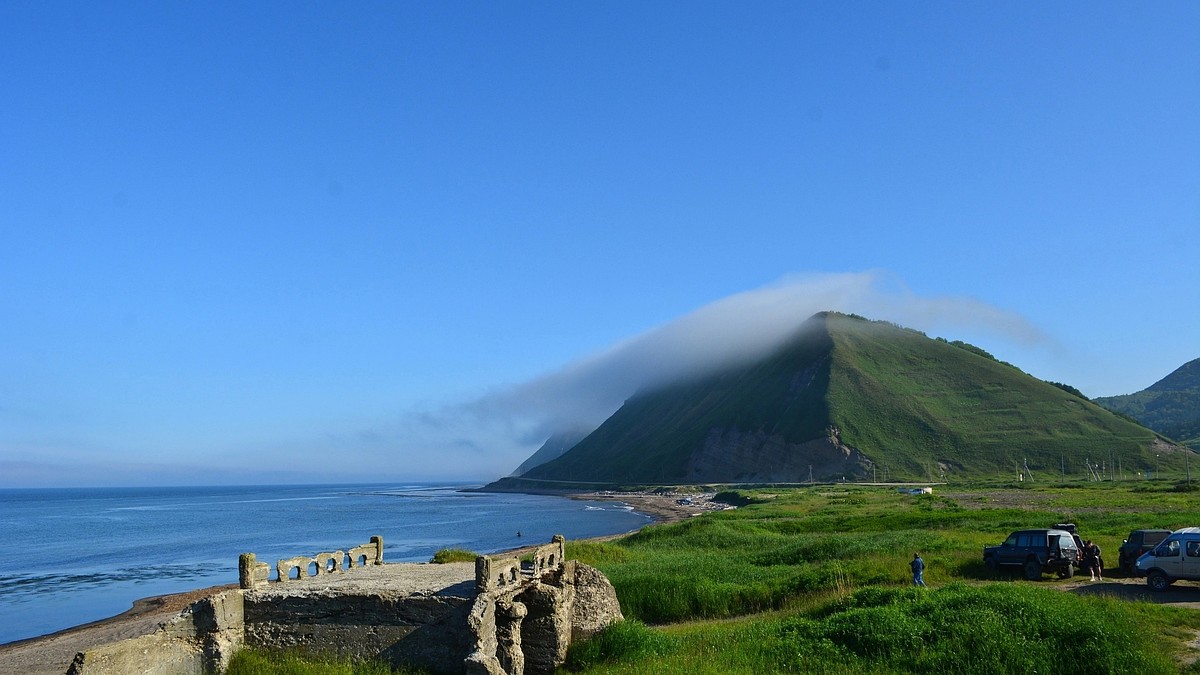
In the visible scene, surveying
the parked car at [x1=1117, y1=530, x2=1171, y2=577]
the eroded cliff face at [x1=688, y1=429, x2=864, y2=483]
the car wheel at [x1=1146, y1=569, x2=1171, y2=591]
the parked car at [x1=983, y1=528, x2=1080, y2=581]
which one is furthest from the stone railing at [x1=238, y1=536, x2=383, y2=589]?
the eroded cliff face at [x1=688, y1=429, x2=864, y2=483]

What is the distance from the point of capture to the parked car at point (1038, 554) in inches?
1282

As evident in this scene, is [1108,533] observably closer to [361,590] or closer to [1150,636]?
[1150,636]

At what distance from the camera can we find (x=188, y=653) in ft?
57.2

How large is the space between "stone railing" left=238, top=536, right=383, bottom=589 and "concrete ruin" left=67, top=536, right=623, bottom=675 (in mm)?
61

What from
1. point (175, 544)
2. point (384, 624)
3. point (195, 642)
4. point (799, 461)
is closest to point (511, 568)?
point (384, 624)

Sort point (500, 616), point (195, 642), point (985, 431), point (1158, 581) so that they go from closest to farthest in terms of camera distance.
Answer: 1. point (195, 642)
2. point (500, 616)
3. point (1158, 581)
4. point (985, 431)

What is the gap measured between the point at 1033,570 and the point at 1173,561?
513 centimetres

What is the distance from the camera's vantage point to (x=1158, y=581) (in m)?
29.0

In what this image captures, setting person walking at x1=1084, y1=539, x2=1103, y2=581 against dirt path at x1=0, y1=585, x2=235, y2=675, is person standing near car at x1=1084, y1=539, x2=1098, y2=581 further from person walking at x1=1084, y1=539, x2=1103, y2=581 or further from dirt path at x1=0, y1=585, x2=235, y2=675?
dirt path at x1=0, y1=585, x2=235, y2=675

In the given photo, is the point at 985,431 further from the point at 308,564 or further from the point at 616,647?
the point at 308,564

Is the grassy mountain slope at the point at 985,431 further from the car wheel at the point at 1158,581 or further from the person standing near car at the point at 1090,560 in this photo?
the car wheel at the point at 1158,581

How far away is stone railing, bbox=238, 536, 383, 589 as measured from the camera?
19594mm

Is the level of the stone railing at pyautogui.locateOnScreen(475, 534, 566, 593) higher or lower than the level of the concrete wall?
higher

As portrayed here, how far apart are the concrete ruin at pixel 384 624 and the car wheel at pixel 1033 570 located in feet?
72.8
